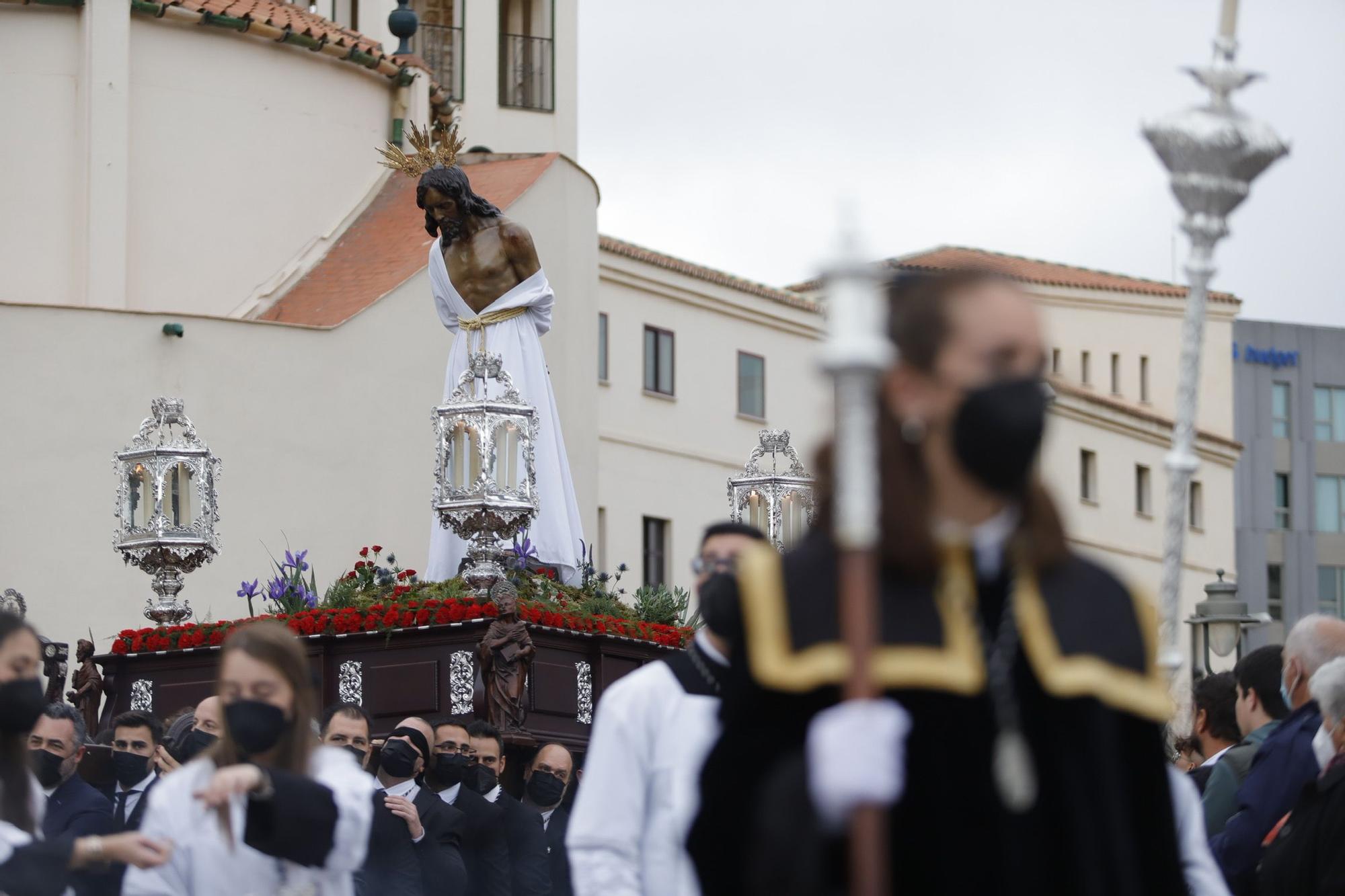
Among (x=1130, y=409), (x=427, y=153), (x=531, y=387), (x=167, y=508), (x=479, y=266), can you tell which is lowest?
(x=167, y=508)

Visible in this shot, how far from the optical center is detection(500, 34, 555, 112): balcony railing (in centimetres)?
3466

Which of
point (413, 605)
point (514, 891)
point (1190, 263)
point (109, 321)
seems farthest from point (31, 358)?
point (1190, 263)

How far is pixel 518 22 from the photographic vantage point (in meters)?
35.2

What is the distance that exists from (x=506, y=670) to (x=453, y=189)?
3.67 m

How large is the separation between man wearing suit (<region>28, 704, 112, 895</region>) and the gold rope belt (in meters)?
7.09

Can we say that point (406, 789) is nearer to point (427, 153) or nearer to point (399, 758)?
point (399, 758)

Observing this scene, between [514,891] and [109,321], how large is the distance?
13176mm

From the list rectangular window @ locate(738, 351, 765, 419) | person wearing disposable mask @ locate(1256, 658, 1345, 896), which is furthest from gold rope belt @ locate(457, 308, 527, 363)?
rectangular window @ locate(738, 351, 765, 419)

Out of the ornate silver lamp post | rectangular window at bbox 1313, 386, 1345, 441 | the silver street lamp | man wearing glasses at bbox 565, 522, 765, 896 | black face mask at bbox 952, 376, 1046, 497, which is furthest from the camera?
rectangular window at bbox 1313, 386, 1345, 441

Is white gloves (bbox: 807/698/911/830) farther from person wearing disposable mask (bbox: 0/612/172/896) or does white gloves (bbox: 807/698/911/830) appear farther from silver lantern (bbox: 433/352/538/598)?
silver lantern (bbox: 433/352/538/598)

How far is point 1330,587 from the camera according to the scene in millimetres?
61469

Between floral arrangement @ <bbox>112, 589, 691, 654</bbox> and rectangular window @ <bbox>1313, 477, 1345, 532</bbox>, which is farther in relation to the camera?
rectangular window @ <bbox>1313, 477, 1345, 532</bbox>

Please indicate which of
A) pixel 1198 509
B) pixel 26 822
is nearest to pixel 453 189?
pixel 26 822

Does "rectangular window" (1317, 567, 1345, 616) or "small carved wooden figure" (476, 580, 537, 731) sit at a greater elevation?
"rectangular window" (1317, 567, 1345, 616)
